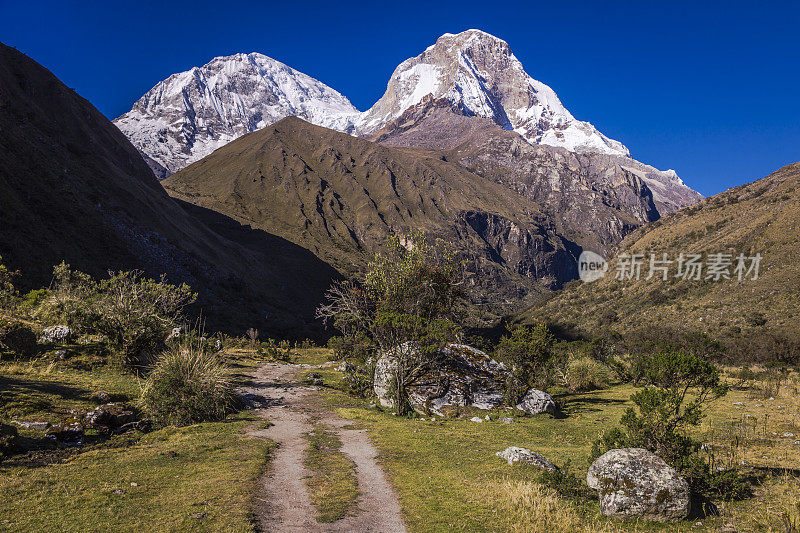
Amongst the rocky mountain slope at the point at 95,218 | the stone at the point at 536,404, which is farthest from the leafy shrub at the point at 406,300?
the rocky mountain slope at the point at 95,218

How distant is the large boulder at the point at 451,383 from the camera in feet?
67.1

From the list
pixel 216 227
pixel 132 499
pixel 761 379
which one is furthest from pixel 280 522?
pixel 216 227

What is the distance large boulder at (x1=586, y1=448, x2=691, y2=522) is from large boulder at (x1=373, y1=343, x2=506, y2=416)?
11584 mm

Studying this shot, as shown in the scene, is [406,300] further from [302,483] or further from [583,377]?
[583,377]

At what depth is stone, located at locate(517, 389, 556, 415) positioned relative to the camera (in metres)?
20.4

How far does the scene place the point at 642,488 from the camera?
331 inches

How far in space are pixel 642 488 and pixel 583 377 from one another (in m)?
23.7

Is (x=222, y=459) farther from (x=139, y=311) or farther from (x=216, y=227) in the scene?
(x=216, y=227)

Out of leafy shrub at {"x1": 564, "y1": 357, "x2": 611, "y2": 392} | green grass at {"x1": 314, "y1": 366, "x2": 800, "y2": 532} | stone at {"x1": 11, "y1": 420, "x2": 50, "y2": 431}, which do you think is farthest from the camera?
leafy shrub at {"x1": 564, "y1": 357, "x2": 611, "y2": 392}

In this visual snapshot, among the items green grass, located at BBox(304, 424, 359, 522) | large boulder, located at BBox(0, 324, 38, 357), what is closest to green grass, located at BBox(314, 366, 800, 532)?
green grass, located at BBox(304, 424, 359, 522)

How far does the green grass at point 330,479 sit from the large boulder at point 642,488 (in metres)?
5.63

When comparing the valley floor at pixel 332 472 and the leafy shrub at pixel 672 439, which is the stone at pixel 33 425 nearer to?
the valley floor at pixel 332 472

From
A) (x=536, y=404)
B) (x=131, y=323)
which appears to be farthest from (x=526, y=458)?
(x=131, y=323)

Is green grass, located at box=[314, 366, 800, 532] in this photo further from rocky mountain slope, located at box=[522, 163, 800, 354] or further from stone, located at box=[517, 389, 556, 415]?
rocky mountain slope, located at box=[522, 163, 800, 354]
